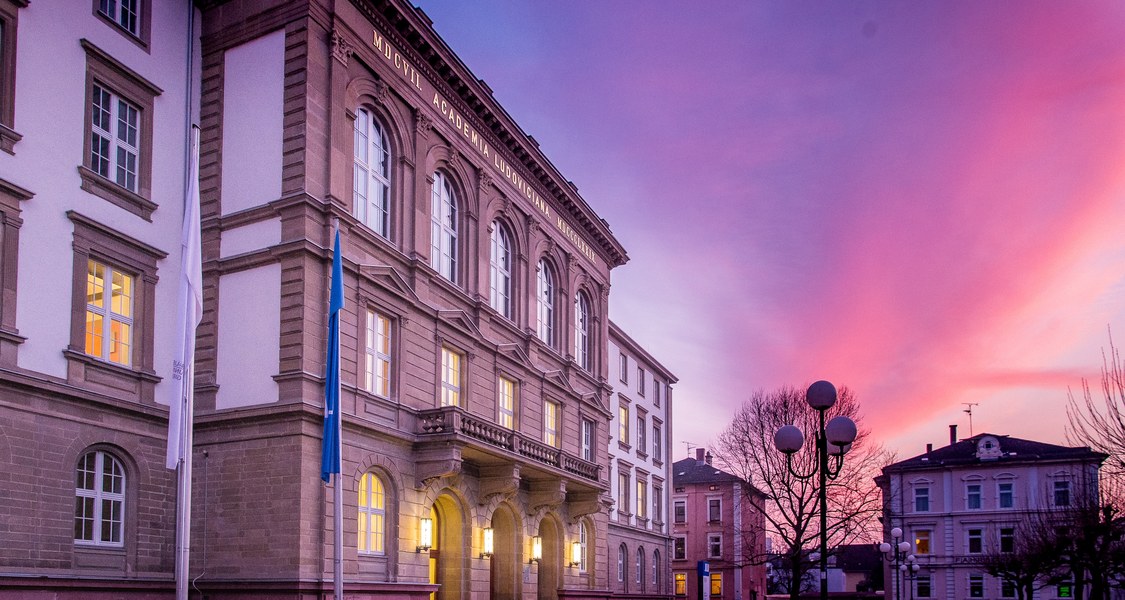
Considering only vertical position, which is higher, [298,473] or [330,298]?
[330,298]

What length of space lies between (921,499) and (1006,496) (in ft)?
19.2

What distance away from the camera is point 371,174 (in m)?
28.0

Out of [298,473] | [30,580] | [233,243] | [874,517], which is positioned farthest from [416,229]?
[874,517]

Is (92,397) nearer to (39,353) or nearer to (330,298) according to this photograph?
(39,353)

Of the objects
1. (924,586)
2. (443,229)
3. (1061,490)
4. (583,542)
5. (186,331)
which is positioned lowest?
(924,586)

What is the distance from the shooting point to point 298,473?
2342 cm

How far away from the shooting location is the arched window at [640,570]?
53.0 meters

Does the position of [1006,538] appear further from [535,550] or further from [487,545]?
[487,545]

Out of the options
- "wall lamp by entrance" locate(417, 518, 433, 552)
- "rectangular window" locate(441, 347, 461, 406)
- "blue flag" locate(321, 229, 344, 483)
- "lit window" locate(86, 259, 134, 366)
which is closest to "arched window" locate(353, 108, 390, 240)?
"blue flag" locate(321, 229, 344, 483)

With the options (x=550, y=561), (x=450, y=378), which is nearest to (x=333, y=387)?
(x=450, y=378)

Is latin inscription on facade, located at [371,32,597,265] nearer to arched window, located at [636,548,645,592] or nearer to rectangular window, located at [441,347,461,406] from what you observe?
rectangular window, located at [441,347,461,406]

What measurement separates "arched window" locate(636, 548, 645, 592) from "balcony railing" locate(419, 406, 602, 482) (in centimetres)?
1810

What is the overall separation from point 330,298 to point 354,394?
284 cm

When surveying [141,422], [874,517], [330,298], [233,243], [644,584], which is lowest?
[644,584]
